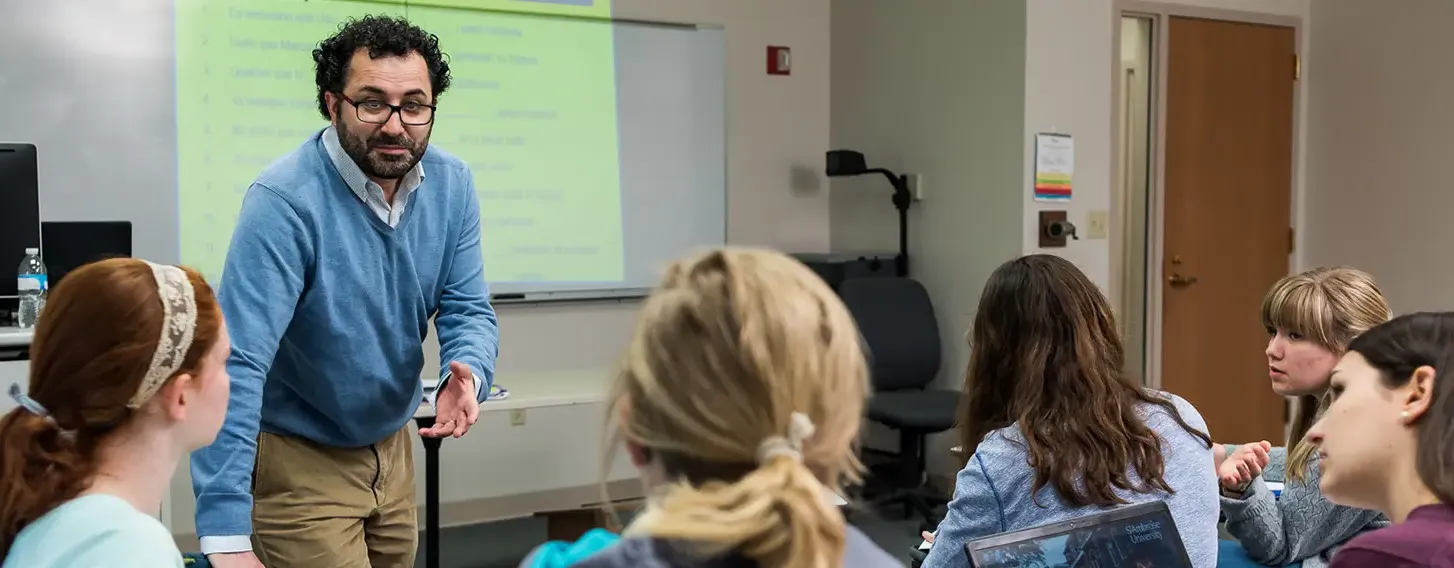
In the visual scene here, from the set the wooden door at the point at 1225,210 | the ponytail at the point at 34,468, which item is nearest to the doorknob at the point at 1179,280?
the wooden door at the point at 1225,210

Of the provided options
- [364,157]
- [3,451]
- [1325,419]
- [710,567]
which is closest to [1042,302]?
[1325,419]

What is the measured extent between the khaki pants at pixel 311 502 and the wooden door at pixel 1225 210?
3591 millimetres

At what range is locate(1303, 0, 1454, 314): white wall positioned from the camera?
4.35m

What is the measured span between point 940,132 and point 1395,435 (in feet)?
10.1

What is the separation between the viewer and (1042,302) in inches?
61.7

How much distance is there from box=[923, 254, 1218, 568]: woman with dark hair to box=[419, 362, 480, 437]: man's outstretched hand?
0.71 meters

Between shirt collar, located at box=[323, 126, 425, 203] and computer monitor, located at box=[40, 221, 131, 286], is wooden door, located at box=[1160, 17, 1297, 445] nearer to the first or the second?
shirt collar, located at box=[323, 126, 425, 203]

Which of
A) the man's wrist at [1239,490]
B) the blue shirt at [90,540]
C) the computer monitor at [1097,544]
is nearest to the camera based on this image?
the blue shirt at [90,540]

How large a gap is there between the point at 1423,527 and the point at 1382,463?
134 mm

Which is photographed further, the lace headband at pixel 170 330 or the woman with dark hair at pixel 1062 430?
the woman with dark hair at pixel 1062 430

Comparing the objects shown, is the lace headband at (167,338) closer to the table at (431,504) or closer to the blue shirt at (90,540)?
the blue shirt at (90,540)

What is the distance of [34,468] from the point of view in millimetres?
1135

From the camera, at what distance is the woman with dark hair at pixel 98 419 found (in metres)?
1.10

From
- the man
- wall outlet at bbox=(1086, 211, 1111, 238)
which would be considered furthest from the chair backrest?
the man
